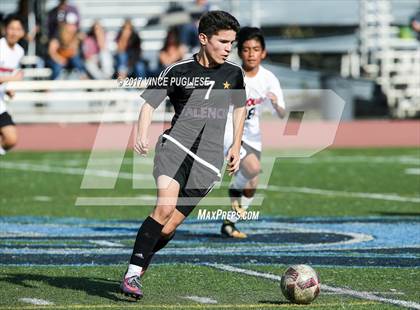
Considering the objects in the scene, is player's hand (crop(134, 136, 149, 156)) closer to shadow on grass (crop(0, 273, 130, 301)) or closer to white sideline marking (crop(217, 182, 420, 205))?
shadow on grass (crop(0, 273, 130, 301))

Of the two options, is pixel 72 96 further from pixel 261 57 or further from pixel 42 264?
pixel 42 264

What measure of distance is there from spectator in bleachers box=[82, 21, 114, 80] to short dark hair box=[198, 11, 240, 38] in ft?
56.7

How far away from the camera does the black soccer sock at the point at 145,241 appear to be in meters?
7.25

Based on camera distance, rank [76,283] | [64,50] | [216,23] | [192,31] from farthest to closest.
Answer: [192,31] < [64,50] < [76,283] < [216,23]

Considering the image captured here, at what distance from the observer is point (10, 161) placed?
20.5 meters

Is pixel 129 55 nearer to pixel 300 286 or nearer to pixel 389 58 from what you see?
pixel 389 58

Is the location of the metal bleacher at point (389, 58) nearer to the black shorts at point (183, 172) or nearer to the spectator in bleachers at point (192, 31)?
the spectator in bleachers at point (192, 31)

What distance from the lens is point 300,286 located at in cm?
690

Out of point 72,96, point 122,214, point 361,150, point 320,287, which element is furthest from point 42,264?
point 72,96

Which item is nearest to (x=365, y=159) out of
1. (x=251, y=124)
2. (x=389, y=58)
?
(x=389, y=58)

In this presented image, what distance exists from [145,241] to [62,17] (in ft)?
57.7

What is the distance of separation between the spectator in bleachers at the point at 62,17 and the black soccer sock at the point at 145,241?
56.7 feet

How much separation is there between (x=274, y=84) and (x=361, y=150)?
38.0 ft

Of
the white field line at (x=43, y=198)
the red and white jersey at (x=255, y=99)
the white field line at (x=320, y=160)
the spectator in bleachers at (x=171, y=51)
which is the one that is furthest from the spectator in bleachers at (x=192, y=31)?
the red and white jersey at (x=255, y=99)
